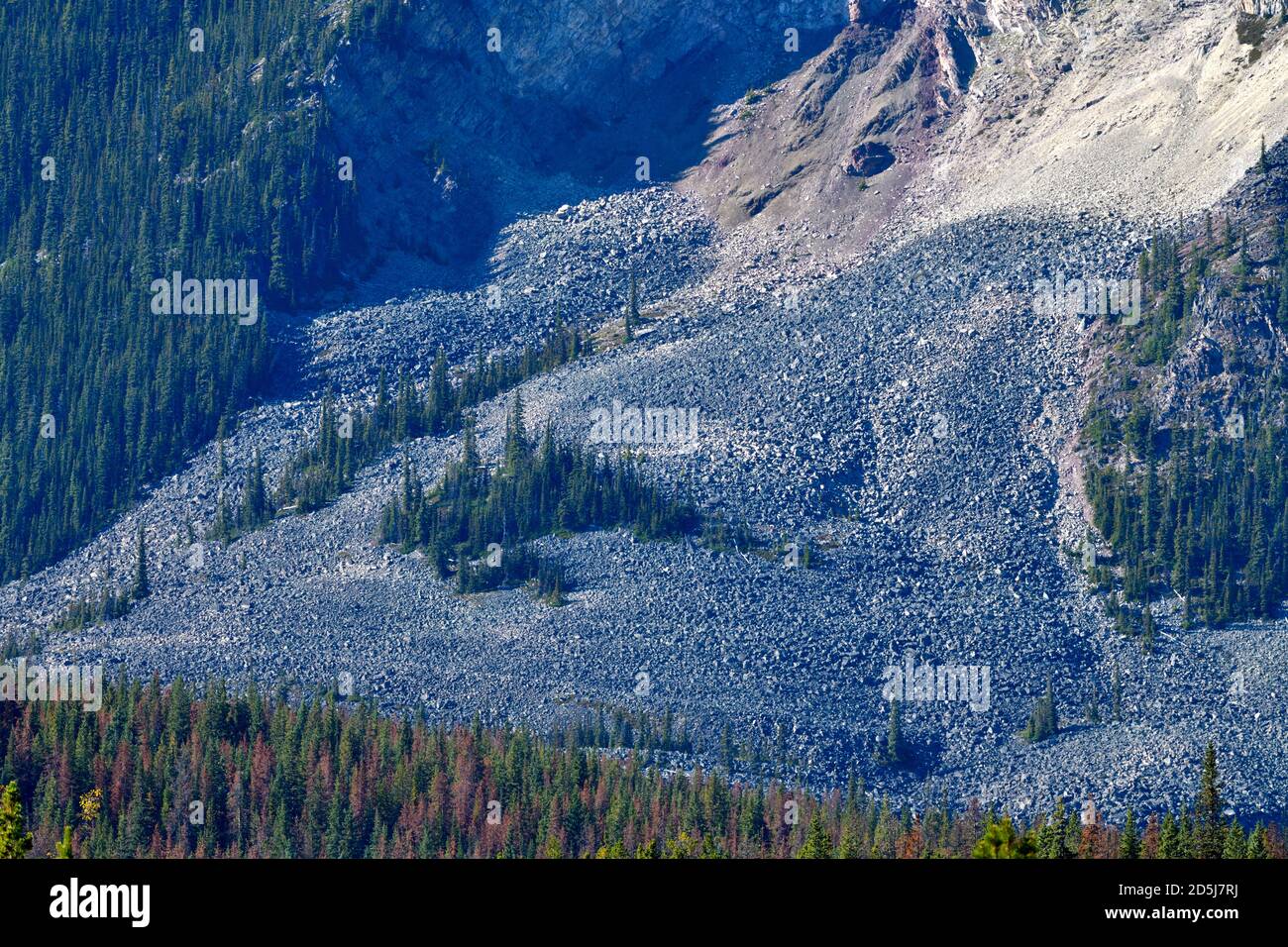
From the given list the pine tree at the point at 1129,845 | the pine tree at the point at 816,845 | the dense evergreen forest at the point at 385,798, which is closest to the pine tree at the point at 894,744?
the dense evergreen forest at the point at 385,798

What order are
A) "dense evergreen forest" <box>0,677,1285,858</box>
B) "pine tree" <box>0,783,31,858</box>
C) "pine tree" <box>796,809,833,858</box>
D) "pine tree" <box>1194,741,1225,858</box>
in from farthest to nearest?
1. "dense evergreen forest" <box>0,677,1285,858</box>
2. "pine tree" <box>1194,741,1225,858</box>
3. "pine tree" <box>796,809,833,858</box>
4. "pine tree" <box>0,783,31,858</box>

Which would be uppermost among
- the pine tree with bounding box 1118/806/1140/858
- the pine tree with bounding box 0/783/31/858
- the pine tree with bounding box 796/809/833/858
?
the pine tree with bounding box 0/783/31/858

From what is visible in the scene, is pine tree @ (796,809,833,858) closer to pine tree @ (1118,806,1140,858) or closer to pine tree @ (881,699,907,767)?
pine tree @ (1118,806,1140,858)

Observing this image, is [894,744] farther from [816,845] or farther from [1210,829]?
[816,845]

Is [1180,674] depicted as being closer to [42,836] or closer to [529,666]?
[529,666]

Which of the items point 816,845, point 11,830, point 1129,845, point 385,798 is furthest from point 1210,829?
point 11,830

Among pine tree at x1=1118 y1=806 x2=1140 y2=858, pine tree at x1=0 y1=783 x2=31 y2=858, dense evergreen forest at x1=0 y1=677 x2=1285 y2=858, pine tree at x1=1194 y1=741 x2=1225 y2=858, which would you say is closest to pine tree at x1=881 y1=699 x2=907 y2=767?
dense evergreen forest at x1=0 y1=677 x2=1285 y2=858

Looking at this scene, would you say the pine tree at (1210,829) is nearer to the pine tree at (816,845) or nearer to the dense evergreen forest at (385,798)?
the dense evergreen forest at (385,798)

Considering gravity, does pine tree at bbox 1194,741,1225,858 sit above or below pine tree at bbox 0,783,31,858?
below
